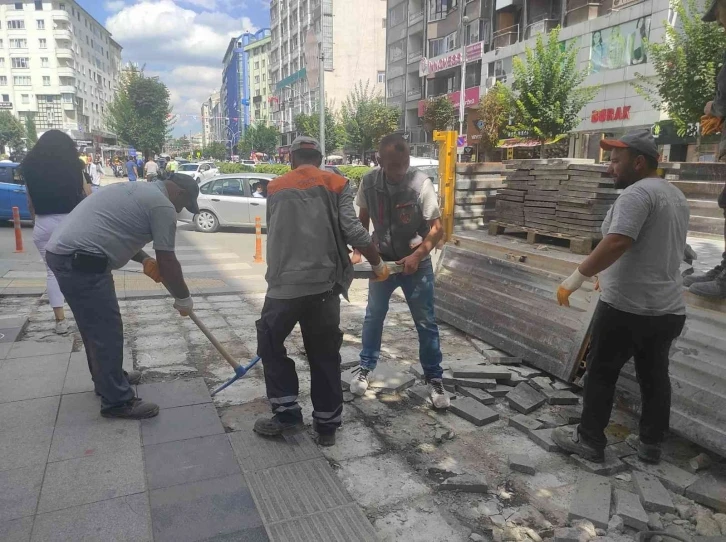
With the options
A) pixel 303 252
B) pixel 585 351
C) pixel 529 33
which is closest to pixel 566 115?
pixel 529 33

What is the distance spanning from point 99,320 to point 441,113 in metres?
33.8

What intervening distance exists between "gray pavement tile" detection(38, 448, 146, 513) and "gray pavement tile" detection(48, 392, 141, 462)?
0.09m

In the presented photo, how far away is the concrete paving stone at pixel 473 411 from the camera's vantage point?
12.3 feet

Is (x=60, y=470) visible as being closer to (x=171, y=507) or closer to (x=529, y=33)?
(x=171, y=507)

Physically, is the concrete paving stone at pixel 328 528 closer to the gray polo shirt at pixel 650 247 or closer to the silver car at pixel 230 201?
the gray polo shirt at pixel 650 247

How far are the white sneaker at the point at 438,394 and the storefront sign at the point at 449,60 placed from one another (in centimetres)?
3575

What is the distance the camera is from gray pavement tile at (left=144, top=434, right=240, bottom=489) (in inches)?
115

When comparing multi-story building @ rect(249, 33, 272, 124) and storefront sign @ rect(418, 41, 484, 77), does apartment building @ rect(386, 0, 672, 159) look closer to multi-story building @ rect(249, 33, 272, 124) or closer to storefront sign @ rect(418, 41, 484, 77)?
storefront sign @ rect(418, 41, 484, 77)

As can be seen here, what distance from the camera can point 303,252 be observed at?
317 centimetres

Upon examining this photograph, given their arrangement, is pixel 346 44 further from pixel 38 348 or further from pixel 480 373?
pixel 480 373

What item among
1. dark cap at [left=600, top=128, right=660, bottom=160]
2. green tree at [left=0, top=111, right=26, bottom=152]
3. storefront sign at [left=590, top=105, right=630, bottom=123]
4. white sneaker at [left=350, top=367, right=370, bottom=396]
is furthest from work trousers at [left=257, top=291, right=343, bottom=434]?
green tree at [left=0, top=111, right=26, bottom=152]

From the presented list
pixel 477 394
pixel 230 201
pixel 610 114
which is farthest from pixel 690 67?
pixel 477 394

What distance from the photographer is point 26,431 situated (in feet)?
11.1

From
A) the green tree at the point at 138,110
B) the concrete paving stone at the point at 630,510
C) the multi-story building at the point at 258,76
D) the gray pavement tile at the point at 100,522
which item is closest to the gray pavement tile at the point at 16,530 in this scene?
the gray pavement tile at the point at 100,522
